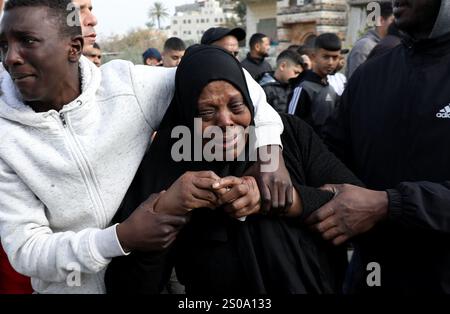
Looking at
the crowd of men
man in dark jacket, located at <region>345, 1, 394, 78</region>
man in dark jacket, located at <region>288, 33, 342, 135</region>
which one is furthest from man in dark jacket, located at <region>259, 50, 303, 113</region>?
the crowd of men

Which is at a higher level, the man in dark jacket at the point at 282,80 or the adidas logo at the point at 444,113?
the adidas logo at the point at 444,113

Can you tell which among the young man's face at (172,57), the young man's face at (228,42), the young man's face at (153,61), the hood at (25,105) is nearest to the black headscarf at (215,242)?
the hood at (25,105)

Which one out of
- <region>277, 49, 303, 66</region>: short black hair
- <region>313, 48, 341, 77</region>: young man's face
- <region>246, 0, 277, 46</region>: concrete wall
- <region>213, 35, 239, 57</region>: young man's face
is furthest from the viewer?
<region>246, 0, 277, 46</region>: concrete wall

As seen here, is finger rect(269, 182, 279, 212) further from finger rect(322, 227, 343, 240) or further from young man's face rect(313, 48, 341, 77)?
young man's face rect(313, 48, 341, 77)

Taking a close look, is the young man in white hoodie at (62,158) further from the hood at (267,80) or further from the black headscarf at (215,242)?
the hood at (267,80)

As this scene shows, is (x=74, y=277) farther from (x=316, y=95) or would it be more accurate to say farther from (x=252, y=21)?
(x=252, y=21)

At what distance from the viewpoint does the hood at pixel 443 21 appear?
1.78 meters

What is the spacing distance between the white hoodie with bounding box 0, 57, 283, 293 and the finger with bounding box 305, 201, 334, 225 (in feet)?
0.98

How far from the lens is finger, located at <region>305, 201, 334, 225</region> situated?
167 centimetres

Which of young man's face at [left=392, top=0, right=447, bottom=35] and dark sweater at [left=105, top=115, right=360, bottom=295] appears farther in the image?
young man's face at [left=392, top=0, right=447, bottom=35]

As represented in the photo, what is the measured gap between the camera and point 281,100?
19.0ft

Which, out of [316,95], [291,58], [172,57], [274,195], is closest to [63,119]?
[274,195]

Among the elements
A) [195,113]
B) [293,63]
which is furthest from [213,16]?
[195,113]

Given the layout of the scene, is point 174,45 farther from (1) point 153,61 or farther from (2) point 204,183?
(2) point 204,183
